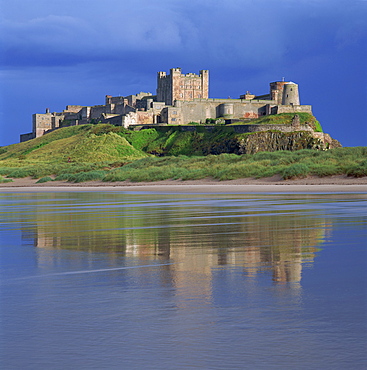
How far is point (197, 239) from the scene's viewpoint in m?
10.5

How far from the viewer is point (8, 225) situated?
1395cm

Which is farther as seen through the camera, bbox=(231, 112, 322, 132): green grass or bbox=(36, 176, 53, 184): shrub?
bbox=(231, 112, 322, 132): green grass

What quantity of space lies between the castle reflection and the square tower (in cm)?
9035

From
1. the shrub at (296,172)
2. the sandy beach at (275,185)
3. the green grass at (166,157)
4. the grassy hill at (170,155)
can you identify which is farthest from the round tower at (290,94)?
the shrub at (296,172)

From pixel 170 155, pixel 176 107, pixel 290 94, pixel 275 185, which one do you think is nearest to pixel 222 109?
pixel 176 107

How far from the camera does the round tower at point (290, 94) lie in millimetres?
93750

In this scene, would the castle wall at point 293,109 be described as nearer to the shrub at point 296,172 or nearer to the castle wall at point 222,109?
the castle wall at point 222,109

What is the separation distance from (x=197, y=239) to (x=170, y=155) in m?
70.3

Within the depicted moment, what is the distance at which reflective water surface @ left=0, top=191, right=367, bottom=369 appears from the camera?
4.20m

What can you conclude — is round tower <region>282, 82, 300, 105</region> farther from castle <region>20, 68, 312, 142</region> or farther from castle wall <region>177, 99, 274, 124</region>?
castle wall <region>177, 99, 274, 124</region>

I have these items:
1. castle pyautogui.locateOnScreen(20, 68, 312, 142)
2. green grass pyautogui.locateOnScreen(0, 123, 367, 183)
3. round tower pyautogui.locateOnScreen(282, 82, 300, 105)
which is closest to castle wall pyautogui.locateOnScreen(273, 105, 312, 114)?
castle pyautogui.locateOnScreen(20, 68, 312, 142)

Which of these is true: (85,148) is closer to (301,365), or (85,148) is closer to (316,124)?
(316,124)

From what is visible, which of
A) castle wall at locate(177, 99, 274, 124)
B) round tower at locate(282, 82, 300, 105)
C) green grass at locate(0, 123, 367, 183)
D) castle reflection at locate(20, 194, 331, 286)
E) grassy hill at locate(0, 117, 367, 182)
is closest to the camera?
castle reflection at locate(20, 194, 331, 286)

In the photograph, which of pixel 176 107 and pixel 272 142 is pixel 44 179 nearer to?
pixel 272 142
